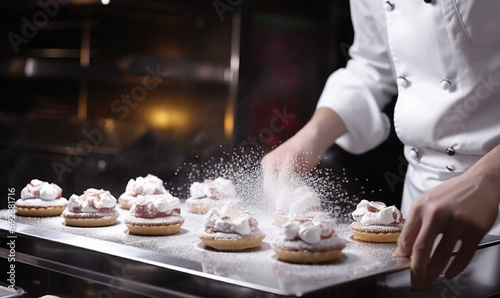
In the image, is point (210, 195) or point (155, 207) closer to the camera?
point (155, 207)

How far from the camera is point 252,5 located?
14.0ft

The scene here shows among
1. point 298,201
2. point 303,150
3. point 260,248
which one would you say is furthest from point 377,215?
point 303,150

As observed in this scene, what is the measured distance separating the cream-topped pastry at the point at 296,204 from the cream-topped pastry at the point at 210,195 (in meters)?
0.24

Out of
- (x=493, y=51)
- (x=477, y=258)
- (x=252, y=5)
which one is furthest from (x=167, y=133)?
(x=477, y=258)

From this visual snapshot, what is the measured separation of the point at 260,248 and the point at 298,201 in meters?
0.26

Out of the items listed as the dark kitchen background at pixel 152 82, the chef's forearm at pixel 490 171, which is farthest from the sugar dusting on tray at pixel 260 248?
the dark kitchen background at pixel 152 82

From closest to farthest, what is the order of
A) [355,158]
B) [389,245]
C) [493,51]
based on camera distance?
[389,245], [493,51], [355,158]

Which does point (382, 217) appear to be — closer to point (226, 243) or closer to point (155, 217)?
point (226, 243)

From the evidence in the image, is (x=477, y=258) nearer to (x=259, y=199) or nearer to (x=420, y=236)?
(x=420, y=236)

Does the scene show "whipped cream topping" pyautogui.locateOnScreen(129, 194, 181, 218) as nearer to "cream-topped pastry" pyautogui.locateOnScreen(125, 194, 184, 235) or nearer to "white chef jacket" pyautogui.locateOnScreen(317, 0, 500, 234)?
"cream-topped pastry" pyautogui.locateOnScreen(125, 194, 184, 235)

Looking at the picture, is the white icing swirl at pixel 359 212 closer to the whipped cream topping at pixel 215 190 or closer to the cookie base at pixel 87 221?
the whipped cream topping at pixel 215 190

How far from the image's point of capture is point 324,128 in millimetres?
2316

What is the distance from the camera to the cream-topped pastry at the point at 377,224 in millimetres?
1697

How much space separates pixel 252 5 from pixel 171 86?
869 millimetres
